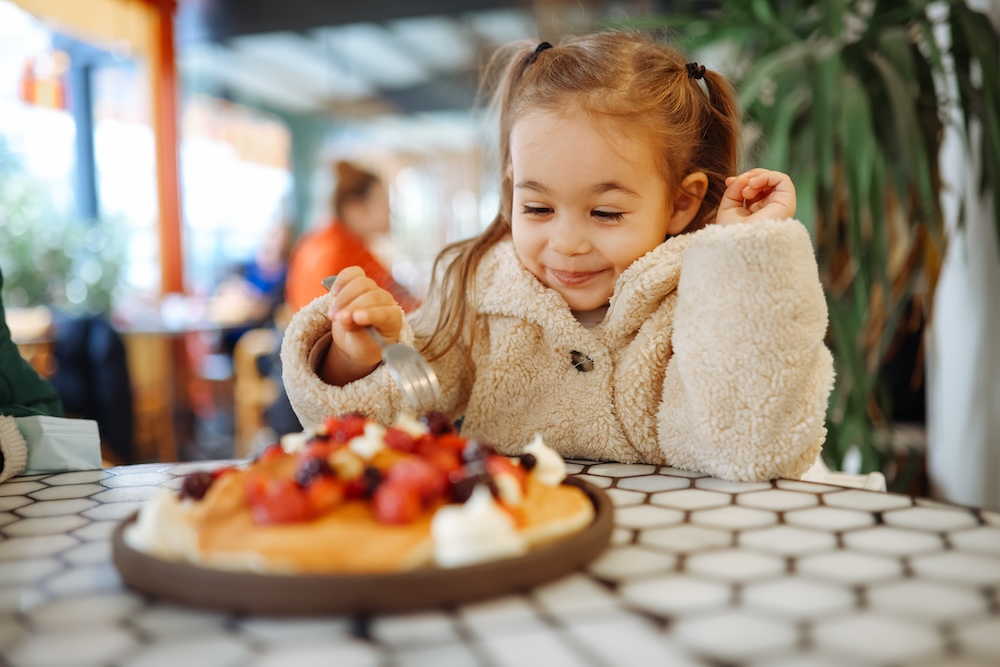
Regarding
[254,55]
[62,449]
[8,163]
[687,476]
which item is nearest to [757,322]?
[687,476]

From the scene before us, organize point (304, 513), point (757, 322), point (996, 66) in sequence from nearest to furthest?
point (304, 513), point (757, 322), point (996, 66)

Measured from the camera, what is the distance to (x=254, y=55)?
7.38m

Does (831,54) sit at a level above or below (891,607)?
above

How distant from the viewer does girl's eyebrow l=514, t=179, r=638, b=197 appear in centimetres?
104

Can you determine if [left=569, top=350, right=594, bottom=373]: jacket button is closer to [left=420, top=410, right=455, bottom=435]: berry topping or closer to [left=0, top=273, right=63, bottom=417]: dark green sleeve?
[left=420, top=410, right=455, bottom=435]: berry topping

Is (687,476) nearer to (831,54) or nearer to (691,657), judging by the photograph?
(691,657)

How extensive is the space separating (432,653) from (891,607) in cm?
29

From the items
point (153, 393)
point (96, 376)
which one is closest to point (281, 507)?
point (96, 376)

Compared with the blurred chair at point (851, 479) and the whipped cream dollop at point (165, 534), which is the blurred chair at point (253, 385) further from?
the whipped cream dollop at point (165, 534)

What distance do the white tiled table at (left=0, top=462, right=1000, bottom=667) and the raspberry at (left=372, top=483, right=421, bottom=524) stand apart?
0.07 meters

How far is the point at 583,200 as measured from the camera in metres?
1.05

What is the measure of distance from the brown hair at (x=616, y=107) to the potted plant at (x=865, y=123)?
0.49 m

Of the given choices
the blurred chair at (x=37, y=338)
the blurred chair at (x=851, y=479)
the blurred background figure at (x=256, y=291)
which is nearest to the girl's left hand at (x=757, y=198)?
the blurred chair at (x=851, y=479)

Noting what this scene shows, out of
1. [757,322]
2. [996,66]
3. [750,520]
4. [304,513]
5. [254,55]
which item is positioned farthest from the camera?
[254,55]
